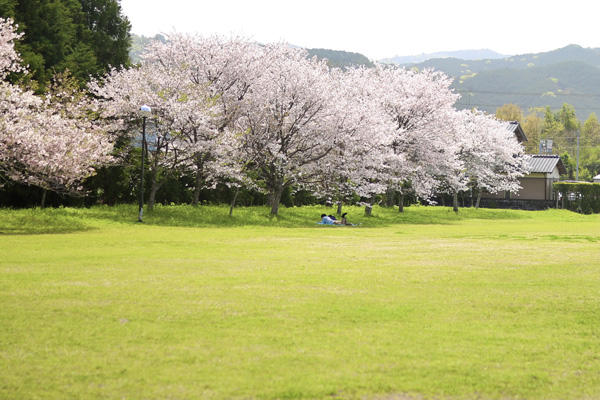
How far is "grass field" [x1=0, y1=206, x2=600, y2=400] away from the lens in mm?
5914

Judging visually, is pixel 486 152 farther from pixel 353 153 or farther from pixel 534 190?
pixel 353 153

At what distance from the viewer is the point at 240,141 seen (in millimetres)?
34844

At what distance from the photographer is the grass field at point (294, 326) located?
5.91 metres

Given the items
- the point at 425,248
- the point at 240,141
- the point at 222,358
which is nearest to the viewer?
the point at 222,358

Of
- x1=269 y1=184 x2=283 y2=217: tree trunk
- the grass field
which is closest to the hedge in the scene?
x1=269 y1=184 x2=283 y2=217: tree trunk

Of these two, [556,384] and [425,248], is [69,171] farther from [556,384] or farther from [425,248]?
[556,384]

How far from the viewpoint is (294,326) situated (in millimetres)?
8039

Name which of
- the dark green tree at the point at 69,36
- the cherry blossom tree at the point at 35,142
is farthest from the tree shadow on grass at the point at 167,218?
the dark green tree at the point at 69,36

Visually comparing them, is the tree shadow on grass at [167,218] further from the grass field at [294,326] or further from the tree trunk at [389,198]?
the grass field at [294,326]

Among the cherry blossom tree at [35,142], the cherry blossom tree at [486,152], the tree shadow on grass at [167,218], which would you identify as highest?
the cherry blossom tree at [486,152]

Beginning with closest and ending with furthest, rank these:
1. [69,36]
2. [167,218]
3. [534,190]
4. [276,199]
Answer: [167,218], [276,199], [69,36], [534,190]

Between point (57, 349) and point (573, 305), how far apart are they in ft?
26.3

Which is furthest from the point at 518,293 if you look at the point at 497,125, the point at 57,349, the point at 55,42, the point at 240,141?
the point at 497,125

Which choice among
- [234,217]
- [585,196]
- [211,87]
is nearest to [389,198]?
[211,87]
